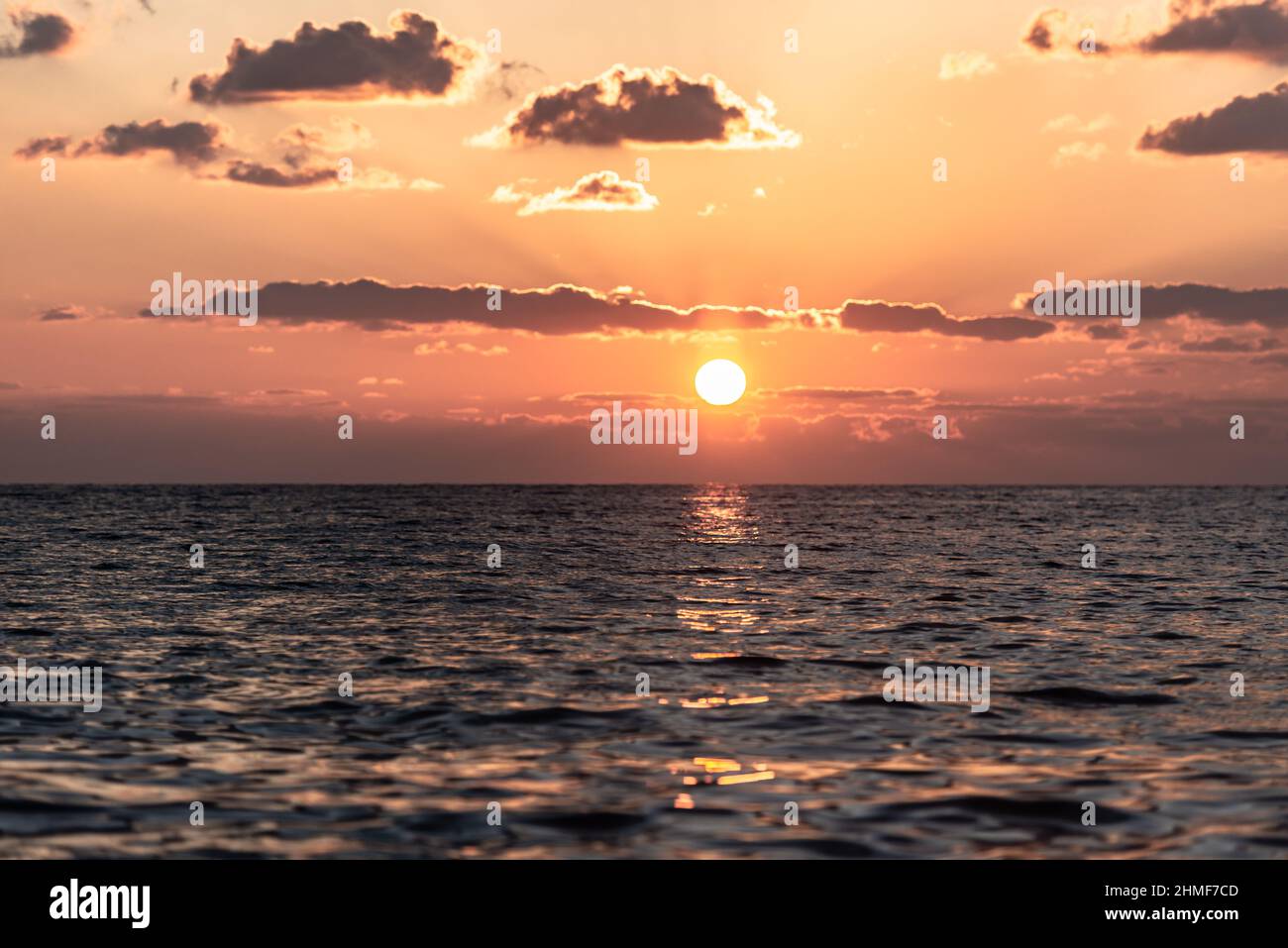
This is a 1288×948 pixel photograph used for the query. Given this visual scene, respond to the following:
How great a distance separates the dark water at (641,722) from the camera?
14.2 m

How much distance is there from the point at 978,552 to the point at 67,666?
5348 centimetres

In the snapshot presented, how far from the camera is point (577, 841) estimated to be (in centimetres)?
1385

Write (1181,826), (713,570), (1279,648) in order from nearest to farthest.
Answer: (1181,826) < (1279,648) < (713,570)

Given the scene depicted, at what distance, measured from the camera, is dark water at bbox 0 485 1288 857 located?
14219mm

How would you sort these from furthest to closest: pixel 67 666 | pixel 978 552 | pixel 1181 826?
pixel 978 552, pixel 67 666, pixel 1181 826

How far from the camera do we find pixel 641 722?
800 inches
